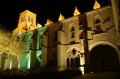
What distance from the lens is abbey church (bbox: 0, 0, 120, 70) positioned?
97.4 ft

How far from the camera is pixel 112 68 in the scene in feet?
95.3

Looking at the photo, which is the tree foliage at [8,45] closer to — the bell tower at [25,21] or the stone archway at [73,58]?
the stone archway at [73,58]

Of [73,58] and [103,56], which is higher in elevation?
[103,56]

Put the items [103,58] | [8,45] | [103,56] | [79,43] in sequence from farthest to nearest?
[8,45]
[79,43]
[103,56]
[103,58]

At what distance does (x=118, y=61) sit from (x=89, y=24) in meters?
7.85

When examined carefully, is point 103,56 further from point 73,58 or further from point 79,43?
point 73,58

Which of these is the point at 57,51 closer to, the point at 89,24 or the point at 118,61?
the point at 89,24

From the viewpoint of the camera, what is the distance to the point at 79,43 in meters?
32.3

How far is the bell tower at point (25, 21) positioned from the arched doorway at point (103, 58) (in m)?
26.5

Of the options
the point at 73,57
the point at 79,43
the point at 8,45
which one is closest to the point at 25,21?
the point at 8,45

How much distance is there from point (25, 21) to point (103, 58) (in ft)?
102

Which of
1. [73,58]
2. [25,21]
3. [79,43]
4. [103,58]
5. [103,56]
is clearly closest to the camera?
[103,58]

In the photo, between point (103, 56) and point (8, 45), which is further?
point (8, 45)

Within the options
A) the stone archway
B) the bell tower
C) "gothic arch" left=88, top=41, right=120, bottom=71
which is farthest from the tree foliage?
"gothic arch" left=88, top=41, right=120, bottom=71
